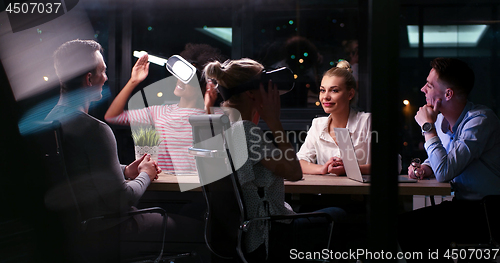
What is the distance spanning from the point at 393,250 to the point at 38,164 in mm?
2119

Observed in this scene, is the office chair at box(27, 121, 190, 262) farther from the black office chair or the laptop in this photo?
the laptop

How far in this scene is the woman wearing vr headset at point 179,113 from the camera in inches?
94.8

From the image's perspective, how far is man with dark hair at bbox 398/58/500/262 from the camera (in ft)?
6.71

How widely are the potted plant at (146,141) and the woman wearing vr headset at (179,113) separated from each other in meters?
0.10

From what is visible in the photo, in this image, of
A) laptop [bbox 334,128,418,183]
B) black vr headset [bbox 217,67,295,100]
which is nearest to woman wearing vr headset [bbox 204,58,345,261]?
black vr headset [bbox 217,67,295,100]

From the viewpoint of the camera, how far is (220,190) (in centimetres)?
168

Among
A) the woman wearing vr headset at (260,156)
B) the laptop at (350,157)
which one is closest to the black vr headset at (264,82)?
the woman wearing vr headset at (260,156)

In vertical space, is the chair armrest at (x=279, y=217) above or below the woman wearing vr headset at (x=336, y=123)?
below

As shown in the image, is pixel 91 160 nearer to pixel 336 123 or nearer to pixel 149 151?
pixel 149 151

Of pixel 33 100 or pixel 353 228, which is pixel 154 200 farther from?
pixel 353 228

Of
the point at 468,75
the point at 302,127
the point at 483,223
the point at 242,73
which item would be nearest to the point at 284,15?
the point at 302,127

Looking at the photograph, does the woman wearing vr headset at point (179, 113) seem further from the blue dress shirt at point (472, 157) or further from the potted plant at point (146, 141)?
the blue dress shirt at point (472, 157)

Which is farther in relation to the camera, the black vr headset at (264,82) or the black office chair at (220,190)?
the black vr headset at (264,82)

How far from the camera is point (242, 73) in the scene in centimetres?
179
